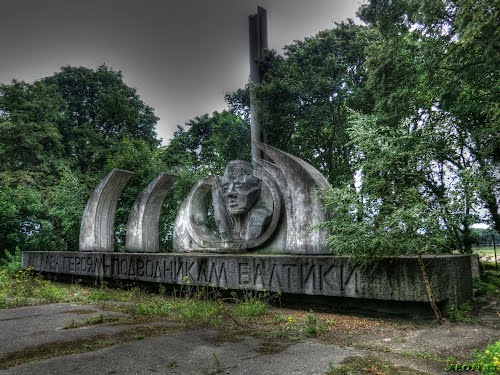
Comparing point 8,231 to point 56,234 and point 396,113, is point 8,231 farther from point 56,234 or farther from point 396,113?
point 396,113

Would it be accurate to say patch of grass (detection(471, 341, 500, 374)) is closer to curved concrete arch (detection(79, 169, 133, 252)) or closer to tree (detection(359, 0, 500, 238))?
tree (detection(359, 0, 500, 238))

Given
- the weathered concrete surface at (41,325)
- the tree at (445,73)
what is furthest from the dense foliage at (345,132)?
the weathered concrete surface at (41,325)

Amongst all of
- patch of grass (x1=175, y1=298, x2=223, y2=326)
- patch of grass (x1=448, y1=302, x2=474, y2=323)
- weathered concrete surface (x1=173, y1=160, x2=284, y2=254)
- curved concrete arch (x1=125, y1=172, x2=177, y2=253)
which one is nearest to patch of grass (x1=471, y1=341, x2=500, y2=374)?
patch of grass (x1=448, y1=302, x2=474, y2=323)

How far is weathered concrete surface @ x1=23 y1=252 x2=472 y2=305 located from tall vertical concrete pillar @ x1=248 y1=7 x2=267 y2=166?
8.62 metres

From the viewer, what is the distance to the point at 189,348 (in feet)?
12.7

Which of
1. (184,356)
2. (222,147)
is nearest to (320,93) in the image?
Answer: (222,147)

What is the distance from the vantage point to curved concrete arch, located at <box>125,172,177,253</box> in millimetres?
9859

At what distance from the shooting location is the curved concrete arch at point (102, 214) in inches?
410

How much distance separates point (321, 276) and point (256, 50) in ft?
43.3

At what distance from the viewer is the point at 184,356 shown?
3.59m

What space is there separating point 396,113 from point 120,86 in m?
18.7

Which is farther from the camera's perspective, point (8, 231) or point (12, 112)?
point (12, 112)

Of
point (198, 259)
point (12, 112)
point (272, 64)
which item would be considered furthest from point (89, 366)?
point (12, 112)

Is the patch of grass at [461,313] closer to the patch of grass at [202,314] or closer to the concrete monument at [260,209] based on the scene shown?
the concrete monument at [260,209]
